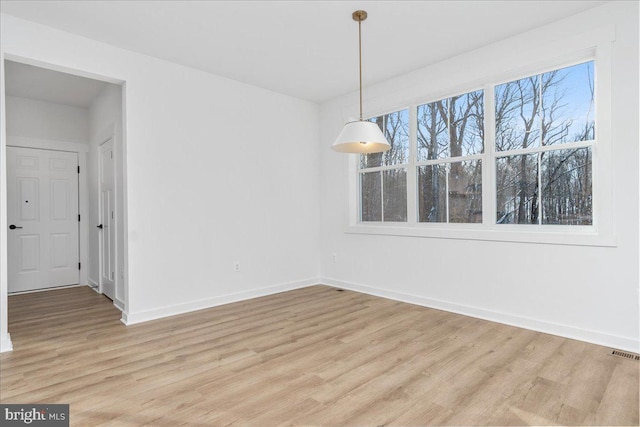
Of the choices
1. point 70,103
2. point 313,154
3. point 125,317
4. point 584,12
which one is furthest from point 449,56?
point 70,103

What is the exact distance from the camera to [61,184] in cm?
538

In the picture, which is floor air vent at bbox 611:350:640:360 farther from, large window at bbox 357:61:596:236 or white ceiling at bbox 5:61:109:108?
white ceiling at bbox 5:61:109:108

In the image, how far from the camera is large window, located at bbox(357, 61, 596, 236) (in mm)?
3213

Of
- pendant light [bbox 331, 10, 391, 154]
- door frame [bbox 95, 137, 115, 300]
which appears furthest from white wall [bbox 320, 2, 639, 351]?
door frame [bbox 95, 137, 115, 300]

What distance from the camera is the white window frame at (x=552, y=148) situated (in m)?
2.92

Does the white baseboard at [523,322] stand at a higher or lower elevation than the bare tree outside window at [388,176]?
lower

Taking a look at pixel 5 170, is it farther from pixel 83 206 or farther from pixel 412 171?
pixel 412 171

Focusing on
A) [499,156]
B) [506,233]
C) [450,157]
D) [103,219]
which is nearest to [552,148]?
[499,156]

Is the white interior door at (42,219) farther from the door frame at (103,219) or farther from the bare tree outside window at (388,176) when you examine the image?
the bare tree outside window at (388,176)

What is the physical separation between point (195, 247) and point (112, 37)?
229cm

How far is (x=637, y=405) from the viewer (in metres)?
2.04

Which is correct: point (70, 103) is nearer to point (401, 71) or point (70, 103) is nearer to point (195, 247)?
point (195, 247)

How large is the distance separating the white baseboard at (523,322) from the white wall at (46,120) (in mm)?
4973

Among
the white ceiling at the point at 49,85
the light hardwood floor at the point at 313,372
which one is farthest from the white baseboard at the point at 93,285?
the white ceiling at the point at 49,85
